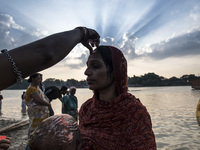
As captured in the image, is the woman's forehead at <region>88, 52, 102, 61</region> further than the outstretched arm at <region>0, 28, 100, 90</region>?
Yes

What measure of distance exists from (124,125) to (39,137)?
999 millimetres

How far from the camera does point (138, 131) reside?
1720mm

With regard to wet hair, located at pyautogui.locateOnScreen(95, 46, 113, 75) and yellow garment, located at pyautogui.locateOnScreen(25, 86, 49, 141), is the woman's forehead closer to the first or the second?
wet hair, located at pyautogui.locateOnScreen(95, 46, 113, 75)

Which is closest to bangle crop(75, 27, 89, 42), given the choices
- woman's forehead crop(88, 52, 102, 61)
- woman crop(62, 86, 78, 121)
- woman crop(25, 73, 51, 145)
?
woman's forehead crop(88, 52, 102, 61)

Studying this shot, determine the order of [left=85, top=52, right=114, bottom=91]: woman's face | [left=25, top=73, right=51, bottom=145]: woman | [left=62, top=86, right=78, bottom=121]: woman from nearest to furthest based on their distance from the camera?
[left=85, top=52, right=114, bottom=91]: woman's face
[left=25, top=73, right=51, bottom=145]: woman
[left=62, top=86, right=78, bottom=121]: woman

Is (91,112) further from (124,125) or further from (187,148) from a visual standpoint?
(187,148)

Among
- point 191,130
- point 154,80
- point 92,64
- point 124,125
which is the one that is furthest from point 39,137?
point 154,80

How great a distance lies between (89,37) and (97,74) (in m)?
0.56

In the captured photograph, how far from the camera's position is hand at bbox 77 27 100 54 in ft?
4.61

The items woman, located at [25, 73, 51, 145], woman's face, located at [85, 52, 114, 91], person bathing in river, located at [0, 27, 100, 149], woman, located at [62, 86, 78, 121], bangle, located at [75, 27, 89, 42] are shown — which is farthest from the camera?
woman, located at [62, 86, 78, 121]

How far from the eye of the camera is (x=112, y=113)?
6.16 ft

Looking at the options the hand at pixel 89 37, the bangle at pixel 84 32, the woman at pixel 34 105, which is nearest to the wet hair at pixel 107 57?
the hand at pixel 89 37

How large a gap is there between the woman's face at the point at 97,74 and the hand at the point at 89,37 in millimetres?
137

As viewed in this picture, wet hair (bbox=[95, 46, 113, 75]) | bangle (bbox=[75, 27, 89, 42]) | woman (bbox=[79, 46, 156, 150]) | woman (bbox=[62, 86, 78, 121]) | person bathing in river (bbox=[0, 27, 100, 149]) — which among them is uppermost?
bangle (bbox=[75, 27, 89, 42])
